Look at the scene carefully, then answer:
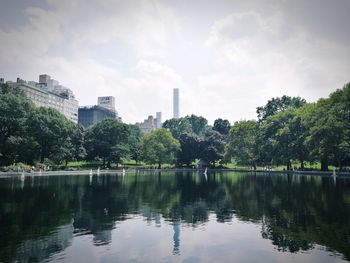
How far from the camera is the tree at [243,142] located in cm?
10266

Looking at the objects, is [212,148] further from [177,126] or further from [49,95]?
[49,95]

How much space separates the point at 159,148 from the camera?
110062 mm

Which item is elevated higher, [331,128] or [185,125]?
[185,125]

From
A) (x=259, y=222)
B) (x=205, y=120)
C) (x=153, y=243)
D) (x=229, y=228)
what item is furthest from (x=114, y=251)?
(x=205, y=120)

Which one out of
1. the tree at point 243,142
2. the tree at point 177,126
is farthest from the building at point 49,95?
the tree at point 243,142

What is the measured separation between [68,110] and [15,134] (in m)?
105

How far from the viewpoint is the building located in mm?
152750

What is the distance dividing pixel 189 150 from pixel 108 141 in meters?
30.0

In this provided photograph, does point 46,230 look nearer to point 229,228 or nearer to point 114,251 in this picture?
point 114,251

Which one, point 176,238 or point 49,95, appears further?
point 49,95

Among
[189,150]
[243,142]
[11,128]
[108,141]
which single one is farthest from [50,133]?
[243,142]

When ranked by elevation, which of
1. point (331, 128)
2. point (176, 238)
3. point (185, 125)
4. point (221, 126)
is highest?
point (185, 125)

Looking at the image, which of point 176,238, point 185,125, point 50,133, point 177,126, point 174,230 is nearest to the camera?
point 176,238

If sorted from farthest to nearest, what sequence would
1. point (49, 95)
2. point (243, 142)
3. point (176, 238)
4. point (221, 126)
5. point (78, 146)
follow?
point (49, 95)
point (221, 126)
point (78, 146)
point (243, 142)
point (176, 238)
